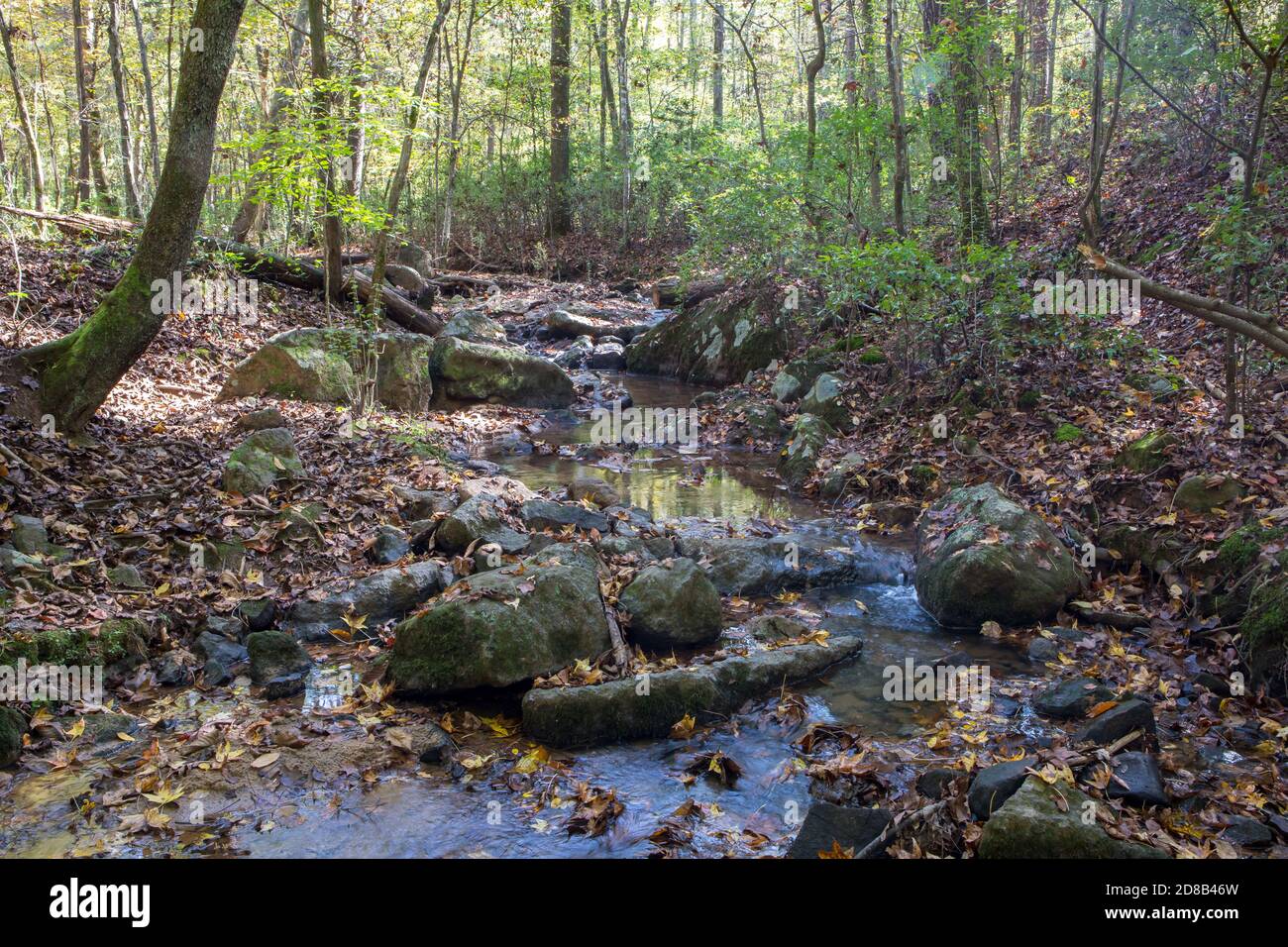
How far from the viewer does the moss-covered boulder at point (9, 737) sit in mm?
4496

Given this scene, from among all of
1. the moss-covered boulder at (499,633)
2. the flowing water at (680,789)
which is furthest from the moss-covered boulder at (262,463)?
the flowing water at (680,789)

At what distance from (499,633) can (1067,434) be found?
6.11 meters

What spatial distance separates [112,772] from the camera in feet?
14.8

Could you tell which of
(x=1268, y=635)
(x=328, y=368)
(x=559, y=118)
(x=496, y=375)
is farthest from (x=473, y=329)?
(x=559, y=118)

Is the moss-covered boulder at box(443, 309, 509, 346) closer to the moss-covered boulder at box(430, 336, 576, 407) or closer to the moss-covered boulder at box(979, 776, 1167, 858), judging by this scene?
the moss-covered boulder at box(430, 336, 576, 407)

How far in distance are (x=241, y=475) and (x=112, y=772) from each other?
377 centimetres

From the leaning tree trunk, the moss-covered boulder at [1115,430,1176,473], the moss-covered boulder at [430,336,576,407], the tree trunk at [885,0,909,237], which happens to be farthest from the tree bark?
the moss-covered boulder at [1115,430,1176,473]

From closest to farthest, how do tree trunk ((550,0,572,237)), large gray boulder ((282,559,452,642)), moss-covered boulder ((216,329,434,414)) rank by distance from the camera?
large gray boulder ((282,559,452,642))
moss-covered boulder ((216,329,434,414))
tree trunk ((550,0,572,237))

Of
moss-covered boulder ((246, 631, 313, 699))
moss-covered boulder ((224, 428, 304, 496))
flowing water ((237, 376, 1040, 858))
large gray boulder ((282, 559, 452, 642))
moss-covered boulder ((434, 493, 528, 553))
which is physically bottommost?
flowing water ((237, 376, 1040, 858))

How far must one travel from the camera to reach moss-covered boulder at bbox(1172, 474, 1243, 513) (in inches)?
263

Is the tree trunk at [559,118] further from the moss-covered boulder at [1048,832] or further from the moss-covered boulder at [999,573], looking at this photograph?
the moss-covered boulder at [1048,832]

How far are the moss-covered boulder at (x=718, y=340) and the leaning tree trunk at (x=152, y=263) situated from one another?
8.93 meters

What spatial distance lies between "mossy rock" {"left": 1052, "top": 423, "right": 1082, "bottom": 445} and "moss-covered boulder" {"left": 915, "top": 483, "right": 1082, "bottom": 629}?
172cm

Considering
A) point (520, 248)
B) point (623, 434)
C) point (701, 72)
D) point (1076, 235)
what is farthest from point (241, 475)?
point (701, 72)
